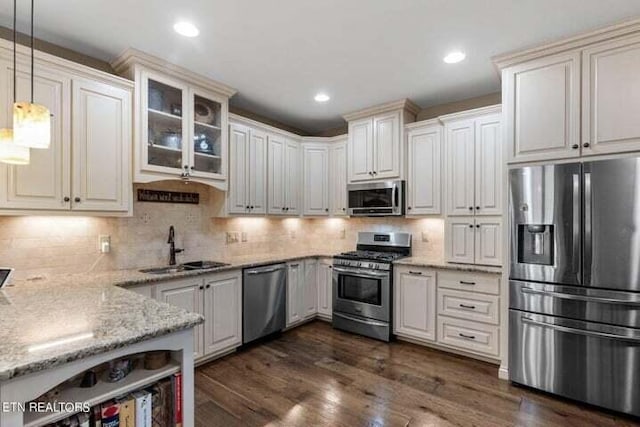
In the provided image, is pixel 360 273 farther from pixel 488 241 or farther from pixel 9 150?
pixel 9 150

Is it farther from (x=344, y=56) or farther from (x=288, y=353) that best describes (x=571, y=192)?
(x=288, y=353)

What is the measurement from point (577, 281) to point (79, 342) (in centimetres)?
299

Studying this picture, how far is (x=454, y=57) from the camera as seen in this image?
2723 millimetres

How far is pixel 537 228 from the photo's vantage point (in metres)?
2.55

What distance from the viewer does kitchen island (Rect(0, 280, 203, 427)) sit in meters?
Answer: 1.01

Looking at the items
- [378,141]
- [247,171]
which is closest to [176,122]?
[247,171]

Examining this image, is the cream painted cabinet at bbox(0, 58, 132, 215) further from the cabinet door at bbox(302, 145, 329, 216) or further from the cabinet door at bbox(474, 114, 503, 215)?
the cabinet door at bbox(474, 114, 503, 215)

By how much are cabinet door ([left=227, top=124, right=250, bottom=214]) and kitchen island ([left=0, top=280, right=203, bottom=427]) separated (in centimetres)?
181

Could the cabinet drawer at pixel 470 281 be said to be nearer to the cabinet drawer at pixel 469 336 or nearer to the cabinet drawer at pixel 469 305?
the cabinet drawer at pixel 469 305

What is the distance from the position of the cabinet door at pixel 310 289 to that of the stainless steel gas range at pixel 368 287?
13.8 inches

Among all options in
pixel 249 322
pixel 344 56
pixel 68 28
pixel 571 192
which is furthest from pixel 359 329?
pixel 68 28

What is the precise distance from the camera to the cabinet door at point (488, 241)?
3.13 m

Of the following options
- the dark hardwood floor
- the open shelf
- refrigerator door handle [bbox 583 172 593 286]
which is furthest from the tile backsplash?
the open shelf

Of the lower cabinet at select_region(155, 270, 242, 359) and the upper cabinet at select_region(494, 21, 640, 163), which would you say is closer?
the upper cabinet at select_region(494, 21, 640, 163)
